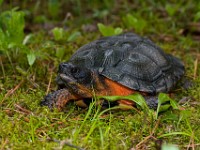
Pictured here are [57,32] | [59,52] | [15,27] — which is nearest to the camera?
[15,27]

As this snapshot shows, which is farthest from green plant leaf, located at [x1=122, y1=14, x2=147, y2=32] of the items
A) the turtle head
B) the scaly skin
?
the turtle head

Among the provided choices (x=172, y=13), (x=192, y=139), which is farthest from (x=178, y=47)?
(x=192, y=139)

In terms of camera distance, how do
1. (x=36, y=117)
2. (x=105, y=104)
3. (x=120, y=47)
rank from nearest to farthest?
(x=36, y=117), (x=105, y=104), (x=120, y=47)

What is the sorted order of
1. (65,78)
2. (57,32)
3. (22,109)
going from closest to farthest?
(65,78) → (22,109) → (57,32)

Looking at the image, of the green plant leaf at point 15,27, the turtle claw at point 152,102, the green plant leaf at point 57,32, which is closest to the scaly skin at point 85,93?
the turtle claw at point 152,102

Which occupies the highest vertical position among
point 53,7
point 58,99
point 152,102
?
point 53,7

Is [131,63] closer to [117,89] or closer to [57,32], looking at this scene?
[117,89]

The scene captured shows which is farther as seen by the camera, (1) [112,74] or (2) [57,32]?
(2) [57,32]

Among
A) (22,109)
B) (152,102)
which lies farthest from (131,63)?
(22,109)

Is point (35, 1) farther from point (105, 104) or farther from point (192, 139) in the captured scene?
point (192, 139)
